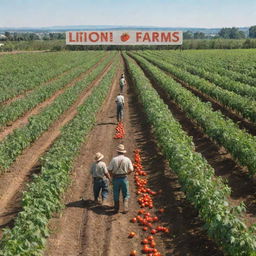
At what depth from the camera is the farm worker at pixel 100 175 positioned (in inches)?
381

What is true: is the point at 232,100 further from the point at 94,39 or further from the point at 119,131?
the point at 94,39

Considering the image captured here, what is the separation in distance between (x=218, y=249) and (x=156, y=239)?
1.44 meters

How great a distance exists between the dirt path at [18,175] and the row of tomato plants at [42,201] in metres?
0.76

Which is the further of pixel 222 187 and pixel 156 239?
pixel 222 187

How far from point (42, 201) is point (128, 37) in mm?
98141

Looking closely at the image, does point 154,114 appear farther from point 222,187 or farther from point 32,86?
point 32,86

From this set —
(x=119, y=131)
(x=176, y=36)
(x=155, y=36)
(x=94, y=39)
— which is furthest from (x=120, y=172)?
(x=94, y=39)

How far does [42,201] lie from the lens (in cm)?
864

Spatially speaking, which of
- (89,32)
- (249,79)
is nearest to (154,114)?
(249,79)

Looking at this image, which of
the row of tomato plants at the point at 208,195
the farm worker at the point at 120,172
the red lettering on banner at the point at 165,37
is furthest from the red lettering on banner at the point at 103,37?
the farm worker at the point at 120,172

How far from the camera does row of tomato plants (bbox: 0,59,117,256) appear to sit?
6.85 meters

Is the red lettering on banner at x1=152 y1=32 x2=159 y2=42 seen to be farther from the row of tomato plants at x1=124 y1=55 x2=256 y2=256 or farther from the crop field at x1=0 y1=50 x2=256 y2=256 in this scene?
the row of tomato plants at x1=124 y1=55 x2=256 y2=256

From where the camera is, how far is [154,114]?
16.6m

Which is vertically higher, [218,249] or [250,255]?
[250,255]
